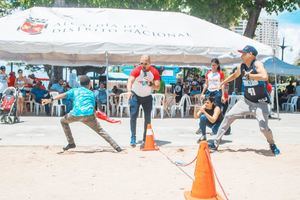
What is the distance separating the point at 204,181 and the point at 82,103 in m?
3.53

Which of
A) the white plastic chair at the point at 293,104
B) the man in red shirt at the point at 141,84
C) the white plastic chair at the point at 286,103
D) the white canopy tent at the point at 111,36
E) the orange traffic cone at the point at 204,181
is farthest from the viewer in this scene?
the white plastic chair at the point at 286,103

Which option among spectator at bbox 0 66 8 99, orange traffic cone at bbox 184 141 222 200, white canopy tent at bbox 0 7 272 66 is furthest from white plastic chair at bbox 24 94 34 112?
orange traffic cone at bbox 184 141 222 200

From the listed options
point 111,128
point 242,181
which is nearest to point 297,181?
point 242,181

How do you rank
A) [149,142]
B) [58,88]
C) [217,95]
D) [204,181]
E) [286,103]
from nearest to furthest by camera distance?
[204,181] < [149,142] < [217,95] < [58,88] < [286,103]

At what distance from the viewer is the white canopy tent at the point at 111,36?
14.8 m

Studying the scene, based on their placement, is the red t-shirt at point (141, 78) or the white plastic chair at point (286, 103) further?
the white plastic chair at point (286, 103)

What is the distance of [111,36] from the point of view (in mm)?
15391

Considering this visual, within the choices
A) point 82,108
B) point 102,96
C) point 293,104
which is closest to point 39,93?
point 102,96

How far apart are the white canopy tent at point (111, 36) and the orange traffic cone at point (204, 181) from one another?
33.6ft

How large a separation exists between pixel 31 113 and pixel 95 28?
3.87 metres

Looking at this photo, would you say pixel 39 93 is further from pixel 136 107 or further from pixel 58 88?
pixel 136 107

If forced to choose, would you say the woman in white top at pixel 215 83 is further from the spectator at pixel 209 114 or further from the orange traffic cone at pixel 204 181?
the orange traffic cone at pixel 204 181

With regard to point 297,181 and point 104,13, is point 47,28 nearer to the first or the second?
point 104,13

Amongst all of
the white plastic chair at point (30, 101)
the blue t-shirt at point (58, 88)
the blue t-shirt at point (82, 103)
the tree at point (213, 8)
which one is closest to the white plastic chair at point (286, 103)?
the tree at point (213, 8)
